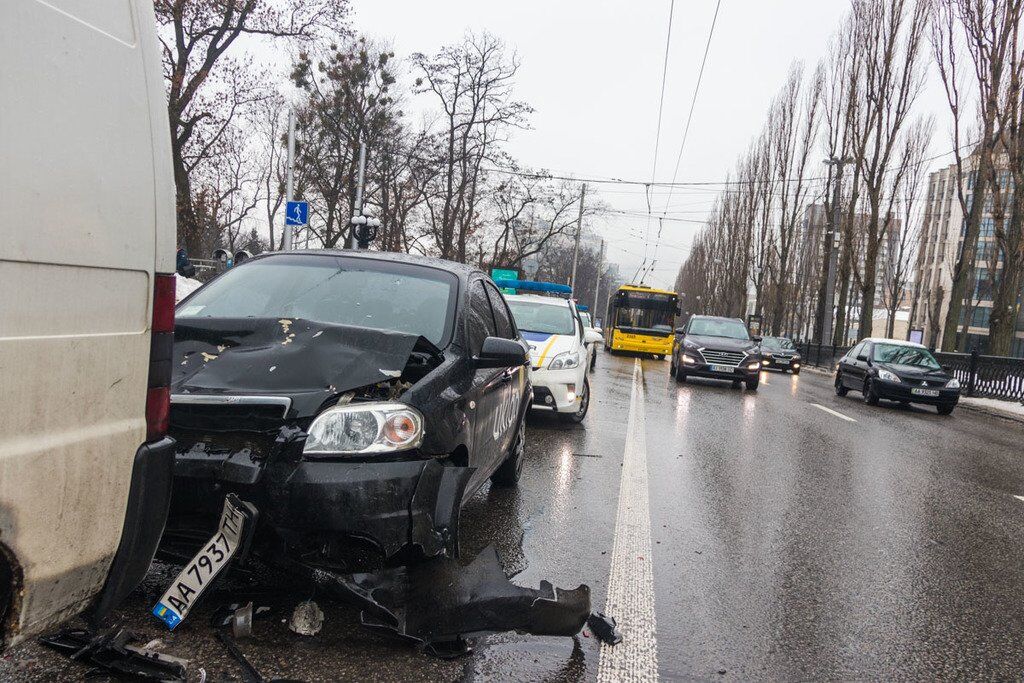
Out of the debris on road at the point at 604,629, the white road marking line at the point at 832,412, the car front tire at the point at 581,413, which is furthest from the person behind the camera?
the white road marking line at the point at 832,412

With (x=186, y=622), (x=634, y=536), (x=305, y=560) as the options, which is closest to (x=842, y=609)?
(x=634, y=536)

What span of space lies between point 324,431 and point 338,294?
142cm

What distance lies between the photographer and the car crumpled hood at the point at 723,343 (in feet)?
58.3

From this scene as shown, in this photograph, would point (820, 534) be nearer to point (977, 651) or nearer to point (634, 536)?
point (634, 536)

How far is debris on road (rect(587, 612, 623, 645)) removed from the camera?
3.23 metres

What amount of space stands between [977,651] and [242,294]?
12.6 feet

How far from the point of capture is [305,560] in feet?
9.25

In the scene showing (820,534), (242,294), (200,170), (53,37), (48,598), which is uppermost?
(200,170)

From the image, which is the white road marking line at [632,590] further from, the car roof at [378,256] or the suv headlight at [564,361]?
the suv headlight at [564,361]

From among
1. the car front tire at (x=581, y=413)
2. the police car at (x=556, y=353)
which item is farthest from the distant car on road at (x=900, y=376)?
the car front tire at (x=581, y=413)

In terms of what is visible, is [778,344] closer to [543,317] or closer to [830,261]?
[830,261]

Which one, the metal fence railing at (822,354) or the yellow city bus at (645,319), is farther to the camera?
the metal fence railing at (822,354)

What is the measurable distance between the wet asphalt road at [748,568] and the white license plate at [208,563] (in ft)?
0.61

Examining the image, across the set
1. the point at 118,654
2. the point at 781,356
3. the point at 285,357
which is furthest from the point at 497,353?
the point at 781,356
